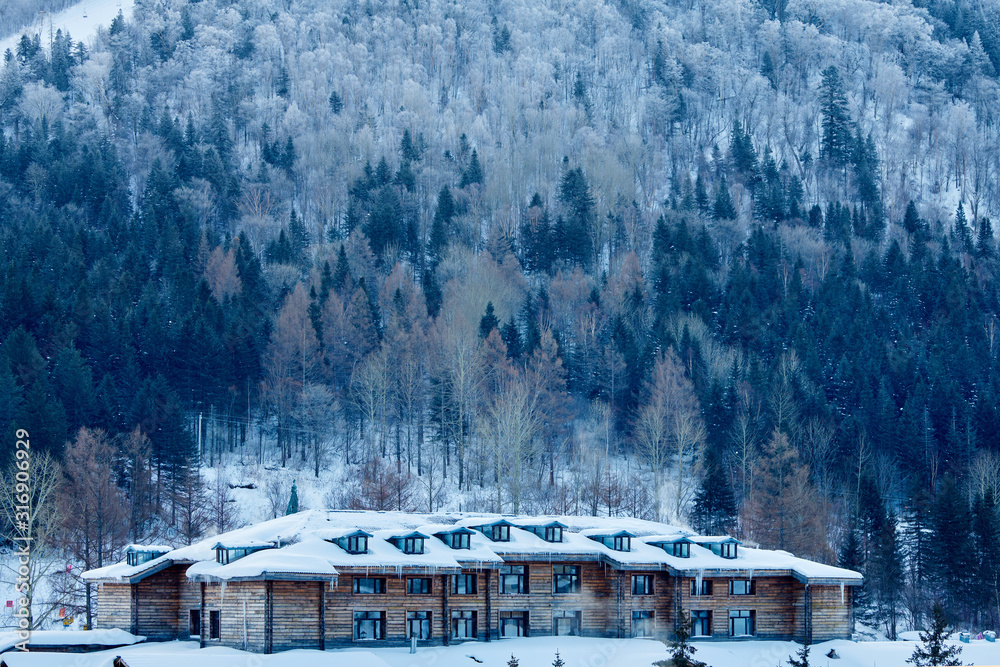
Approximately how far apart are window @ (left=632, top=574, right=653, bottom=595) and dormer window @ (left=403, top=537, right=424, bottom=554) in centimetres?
1040

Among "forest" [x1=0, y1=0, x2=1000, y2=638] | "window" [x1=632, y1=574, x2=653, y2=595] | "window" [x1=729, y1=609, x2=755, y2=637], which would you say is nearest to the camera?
Result: "window" [x1=632, y1=574, x2=653, y2=595]

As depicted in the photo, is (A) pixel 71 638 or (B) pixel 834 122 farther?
(B) pixel 834 122

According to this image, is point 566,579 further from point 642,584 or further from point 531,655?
point 531,655

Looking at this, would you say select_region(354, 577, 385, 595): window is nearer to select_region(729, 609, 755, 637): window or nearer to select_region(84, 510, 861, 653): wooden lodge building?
select_region(84, 510, 861, 653): wooden lodge building

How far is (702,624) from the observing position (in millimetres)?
50594

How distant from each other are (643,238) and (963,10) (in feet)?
328

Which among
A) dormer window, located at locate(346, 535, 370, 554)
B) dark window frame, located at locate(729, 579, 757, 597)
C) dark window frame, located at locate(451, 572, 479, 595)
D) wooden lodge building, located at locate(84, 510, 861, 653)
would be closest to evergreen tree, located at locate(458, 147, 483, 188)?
wooden lodge building, located at locate(84, 510, 861, 653)

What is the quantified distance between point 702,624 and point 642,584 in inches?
134

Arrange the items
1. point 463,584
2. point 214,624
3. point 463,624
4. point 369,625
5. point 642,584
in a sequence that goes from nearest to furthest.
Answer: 1. point 214,624
2. point 369,625
3. point 463,584
4. point 463,624
5. point 642,584

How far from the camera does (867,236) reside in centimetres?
12269

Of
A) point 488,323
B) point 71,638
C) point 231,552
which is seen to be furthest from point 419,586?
point 488,323

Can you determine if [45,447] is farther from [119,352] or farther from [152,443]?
[119,352]

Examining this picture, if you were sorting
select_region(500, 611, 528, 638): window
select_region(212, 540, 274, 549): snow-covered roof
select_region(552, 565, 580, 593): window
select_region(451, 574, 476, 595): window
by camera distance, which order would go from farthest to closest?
select_region(552, 565, 580, 593): window, select_region(500, 611, 528, 638): window, select_region(451, 574, 476, 595): window, select_region(212, 540, 274, 549): snow-covered roof

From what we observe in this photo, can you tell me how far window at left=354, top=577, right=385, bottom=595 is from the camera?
1799 inches
